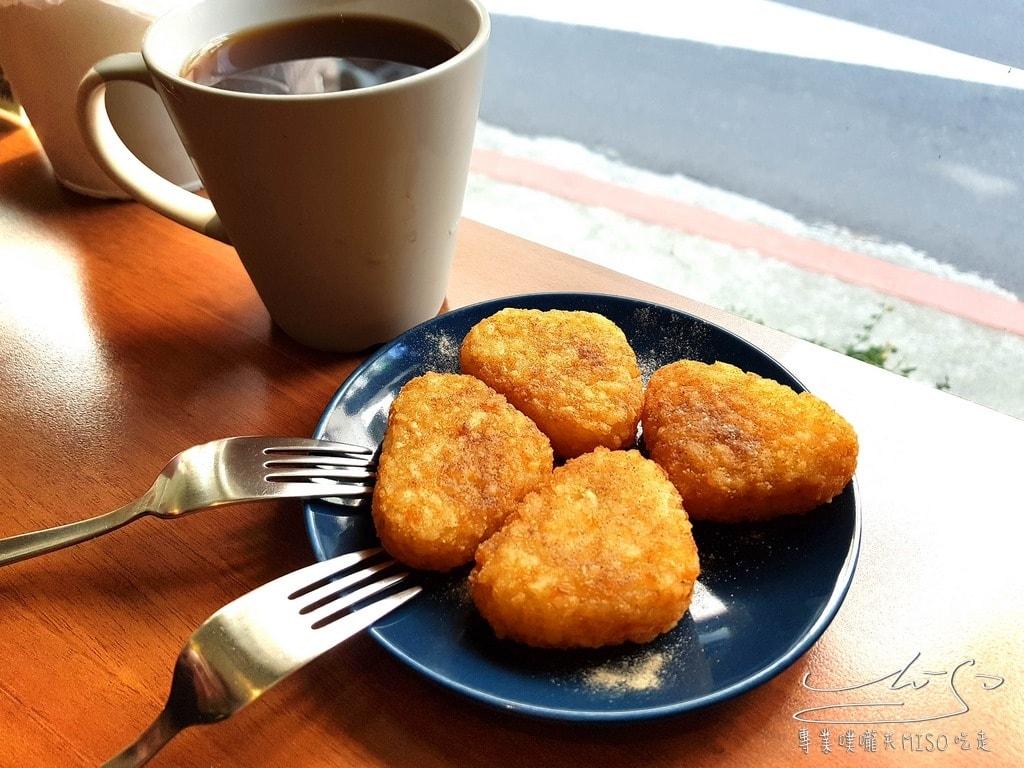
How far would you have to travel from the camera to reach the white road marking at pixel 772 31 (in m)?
1.58

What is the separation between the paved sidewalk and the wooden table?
1.67 feet

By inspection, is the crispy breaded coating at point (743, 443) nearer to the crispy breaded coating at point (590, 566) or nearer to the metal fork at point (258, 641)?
the crispy breaded coating at point (590, 566)

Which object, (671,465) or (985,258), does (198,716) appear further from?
(985,258)

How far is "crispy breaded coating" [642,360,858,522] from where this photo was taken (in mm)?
656

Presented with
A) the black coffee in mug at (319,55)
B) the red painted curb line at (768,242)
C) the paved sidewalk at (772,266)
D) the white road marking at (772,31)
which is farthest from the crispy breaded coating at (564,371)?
the white road marking at (772,31)

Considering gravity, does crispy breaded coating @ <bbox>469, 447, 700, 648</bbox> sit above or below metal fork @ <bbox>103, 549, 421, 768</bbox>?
above

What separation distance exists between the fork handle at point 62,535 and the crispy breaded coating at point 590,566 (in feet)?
0.96

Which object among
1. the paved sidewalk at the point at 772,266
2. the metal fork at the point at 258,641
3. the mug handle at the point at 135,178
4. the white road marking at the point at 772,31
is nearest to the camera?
the metal fork at the point at 258,641

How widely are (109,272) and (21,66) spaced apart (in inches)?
10.4

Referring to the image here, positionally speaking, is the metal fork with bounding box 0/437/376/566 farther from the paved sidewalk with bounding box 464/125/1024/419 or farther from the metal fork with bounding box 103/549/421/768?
the paved sidewalk with bounding box 464/125/1024/419

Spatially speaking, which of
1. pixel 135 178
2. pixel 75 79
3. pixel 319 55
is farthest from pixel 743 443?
pixel 75 79

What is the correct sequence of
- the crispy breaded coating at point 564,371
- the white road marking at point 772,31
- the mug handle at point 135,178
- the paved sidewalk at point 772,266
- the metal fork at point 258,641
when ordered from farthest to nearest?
the white road marking at point 772,31
the paved sidewalk at point 772,266
the mug handle at point 135,178
the crispy breaded coating at point 564,371
the metal fork at point 258,641
